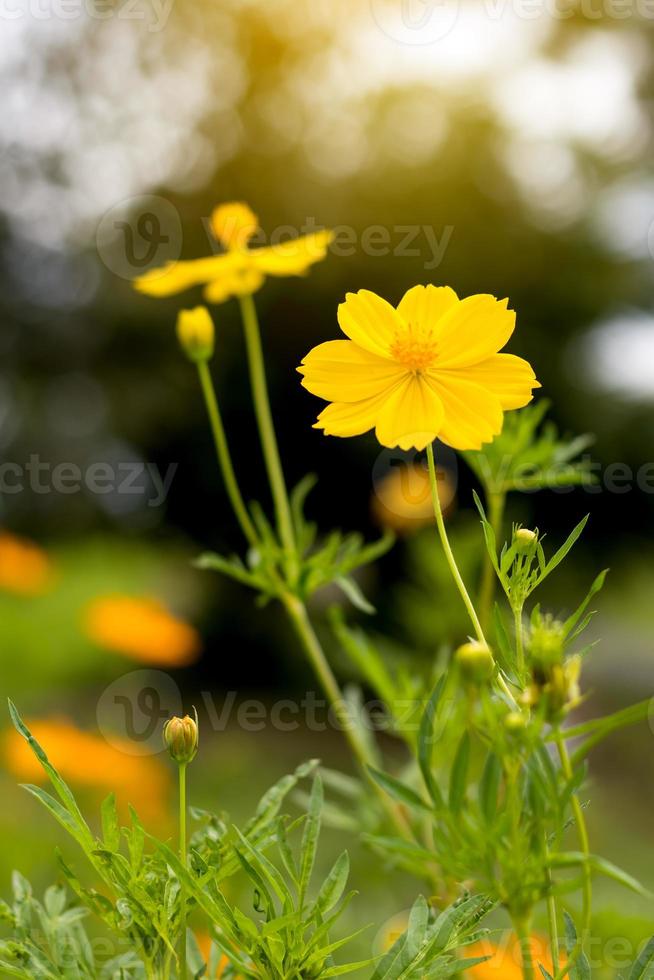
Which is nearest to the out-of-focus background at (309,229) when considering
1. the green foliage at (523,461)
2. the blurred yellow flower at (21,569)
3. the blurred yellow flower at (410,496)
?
the blurred yellow flower at (21,569)

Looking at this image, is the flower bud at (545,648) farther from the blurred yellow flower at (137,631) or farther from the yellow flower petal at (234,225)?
the blurred yellow flower at (137,631)

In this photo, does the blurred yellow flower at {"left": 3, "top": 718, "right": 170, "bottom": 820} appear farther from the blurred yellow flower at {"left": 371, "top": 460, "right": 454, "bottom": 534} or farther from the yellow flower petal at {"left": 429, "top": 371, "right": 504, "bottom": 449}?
the yellow flower petal at {"left": 429, "top": 371, "right": 504, "bottom": 449}

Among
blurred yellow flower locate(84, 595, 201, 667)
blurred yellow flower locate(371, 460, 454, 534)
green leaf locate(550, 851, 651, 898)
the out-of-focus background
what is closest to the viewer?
green leaf locate(550, 851, 651, 898)

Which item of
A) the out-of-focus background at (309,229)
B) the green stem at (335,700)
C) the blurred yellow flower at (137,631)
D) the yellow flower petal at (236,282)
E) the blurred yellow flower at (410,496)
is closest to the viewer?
the green stem at (335,700)

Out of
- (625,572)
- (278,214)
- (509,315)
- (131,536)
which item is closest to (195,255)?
(278,214)

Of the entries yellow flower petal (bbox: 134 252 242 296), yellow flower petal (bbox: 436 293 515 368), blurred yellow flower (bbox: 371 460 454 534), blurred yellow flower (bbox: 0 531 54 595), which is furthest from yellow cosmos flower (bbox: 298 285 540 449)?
blurred yellow flower (bbox: 0 531 54 595)

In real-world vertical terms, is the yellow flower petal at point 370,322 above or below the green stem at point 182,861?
above

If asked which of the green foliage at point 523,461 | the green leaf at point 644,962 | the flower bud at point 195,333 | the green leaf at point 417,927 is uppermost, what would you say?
the flower bud at point 195,333

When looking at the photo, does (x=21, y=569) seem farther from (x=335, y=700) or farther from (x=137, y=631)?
(x=335, y=700)
